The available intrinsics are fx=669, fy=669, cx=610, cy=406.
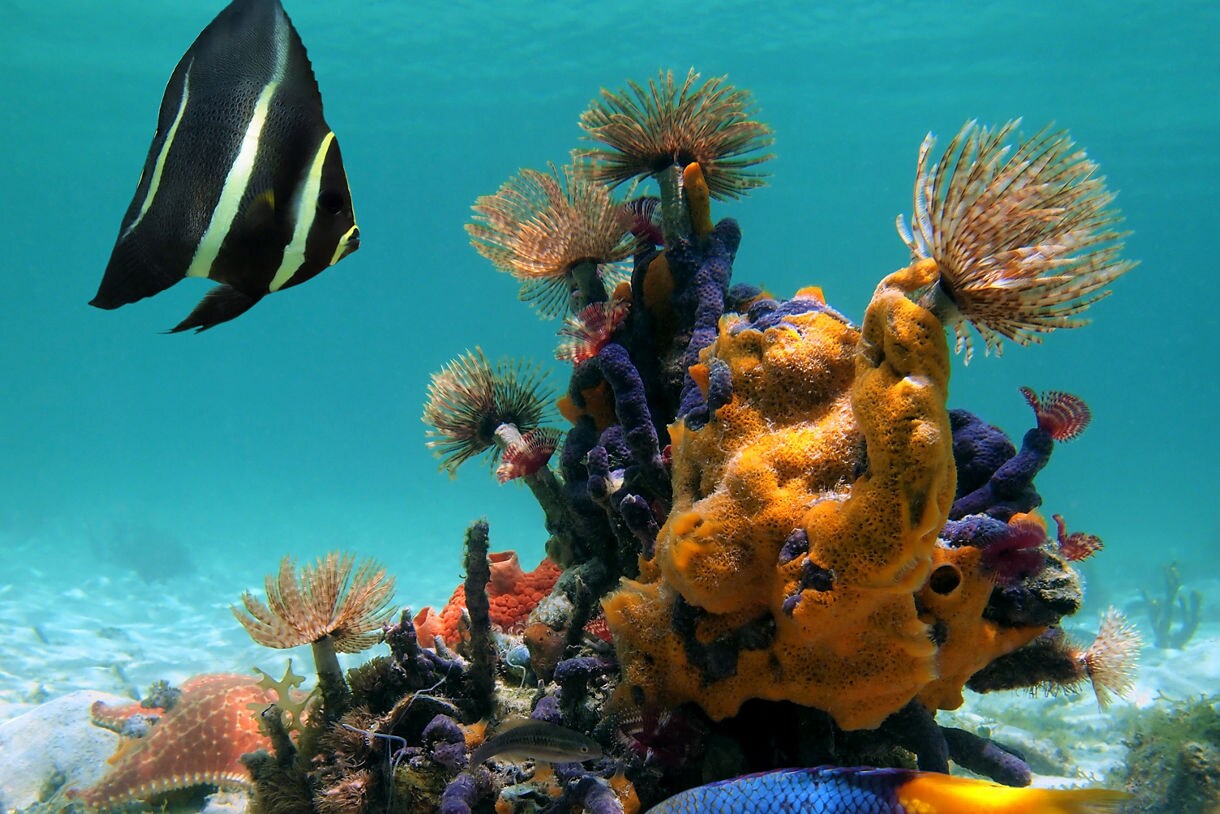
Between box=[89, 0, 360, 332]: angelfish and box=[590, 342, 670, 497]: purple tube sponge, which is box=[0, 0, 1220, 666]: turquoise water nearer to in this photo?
box=[590, 342, 670, 497]: purple tube sponge

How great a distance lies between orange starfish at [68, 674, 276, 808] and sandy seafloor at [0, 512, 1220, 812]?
0.35 meters

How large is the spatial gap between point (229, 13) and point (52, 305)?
5941 inches

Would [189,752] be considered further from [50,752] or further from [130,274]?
[130,274]

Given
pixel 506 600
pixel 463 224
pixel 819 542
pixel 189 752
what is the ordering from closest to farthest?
pixel 819 542, pixel 506 600, pixel 189 752, pixel 463 224

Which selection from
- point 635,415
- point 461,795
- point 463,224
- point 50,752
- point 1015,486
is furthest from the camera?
point 50,752

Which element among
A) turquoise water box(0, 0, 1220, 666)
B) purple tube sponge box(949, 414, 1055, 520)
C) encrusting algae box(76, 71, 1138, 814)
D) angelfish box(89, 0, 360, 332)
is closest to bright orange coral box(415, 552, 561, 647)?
encrusting algae box(76, 71, 1138, 814)

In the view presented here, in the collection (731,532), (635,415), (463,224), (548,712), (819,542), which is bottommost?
(548,712)

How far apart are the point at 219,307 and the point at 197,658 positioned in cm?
1722

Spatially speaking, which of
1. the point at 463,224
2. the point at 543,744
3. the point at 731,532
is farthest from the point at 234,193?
the point at 463,224

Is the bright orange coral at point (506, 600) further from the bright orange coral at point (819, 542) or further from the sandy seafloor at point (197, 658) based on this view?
the sandy seafloor at point (197, 658)

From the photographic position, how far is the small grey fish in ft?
8.07

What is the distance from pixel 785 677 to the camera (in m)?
2.45

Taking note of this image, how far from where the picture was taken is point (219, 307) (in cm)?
153

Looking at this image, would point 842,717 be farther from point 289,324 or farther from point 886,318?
point 289,324
